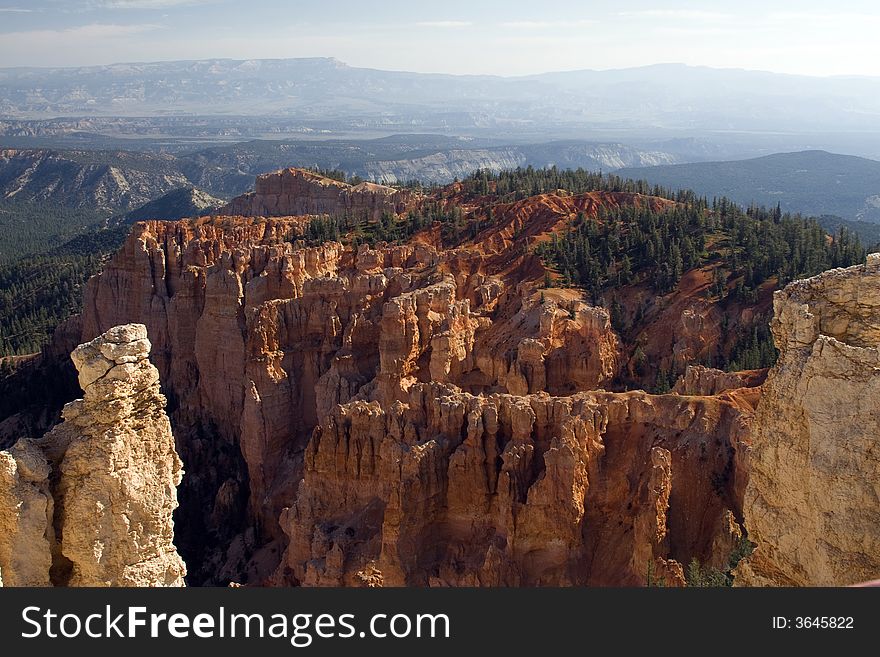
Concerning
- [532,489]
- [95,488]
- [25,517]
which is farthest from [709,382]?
[25,517]

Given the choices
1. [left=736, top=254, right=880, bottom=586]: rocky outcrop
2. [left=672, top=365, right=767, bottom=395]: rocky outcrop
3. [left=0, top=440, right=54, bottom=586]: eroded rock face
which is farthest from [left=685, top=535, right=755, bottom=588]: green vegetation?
[left=0, top=440, right=54, bottom=586]: eroded rock face

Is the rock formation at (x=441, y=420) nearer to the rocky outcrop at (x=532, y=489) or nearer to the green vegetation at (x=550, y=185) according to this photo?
the rocky outcrop at (x=532, y=489)

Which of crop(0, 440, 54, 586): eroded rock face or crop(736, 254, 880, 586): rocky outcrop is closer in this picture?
crop(0, 440, 54, 586): eroded rock face

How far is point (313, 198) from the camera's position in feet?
278

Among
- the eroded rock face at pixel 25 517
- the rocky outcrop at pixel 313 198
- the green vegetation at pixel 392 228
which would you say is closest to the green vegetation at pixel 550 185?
the rocky outcrop at pixel 313 198

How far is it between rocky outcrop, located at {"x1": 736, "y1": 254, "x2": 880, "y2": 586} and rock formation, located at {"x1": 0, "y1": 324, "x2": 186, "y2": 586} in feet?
29.1

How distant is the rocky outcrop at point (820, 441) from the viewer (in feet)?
36.6

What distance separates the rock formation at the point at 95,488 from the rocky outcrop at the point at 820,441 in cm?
886

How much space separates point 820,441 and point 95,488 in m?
9.85

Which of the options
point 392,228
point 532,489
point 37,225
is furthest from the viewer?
point 37,225

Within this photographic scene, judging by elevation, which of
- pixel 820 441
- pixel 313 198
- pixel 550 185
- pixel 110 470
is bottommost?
pixel 313 198

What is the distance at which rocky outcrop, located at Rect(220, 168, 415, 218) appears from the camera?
75875 mm

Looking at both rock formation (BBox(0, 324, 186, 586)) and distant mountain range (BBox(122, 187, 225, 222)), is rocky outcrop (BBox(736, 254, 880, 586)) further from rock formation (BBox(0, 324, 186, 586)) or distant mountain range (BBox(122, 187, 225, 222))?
distant mountain range (BBox(122, 187, 225, 222))

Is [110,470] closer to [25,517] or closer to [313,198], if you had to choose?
[25,517]
